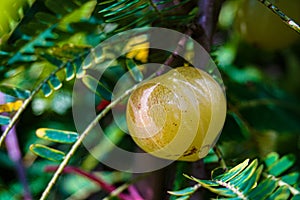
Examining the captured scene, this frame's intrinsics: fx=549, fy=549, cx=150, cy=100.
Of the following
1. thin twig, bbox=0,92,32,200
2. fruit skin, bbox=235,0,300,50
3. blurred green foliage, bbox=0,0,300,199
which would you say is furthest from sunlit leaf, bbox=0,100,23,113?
fruit skin, bbox=235,0,300,50

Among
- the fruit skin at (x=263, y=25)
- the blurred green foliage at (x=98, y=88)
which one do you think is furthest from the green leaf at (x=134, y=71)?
the fruit skin at (x=263, y=25)

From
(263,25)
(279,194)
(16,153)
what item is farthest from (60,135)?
(263,25)

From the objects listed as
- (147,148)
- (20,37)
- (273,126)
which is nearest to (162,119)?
(147,148)

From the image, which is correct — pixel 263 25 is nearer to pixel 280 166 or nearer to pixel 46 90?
pixel 280 166

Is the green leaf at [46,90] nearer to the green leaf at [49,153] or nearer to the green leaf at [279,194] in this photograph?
the green leaf at [49,153]

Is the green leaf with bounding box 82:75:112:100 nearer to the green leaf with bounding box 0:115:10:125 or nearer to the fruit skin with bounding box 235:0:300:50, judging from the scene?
the green leaf with bounding box 0:115:10:125
